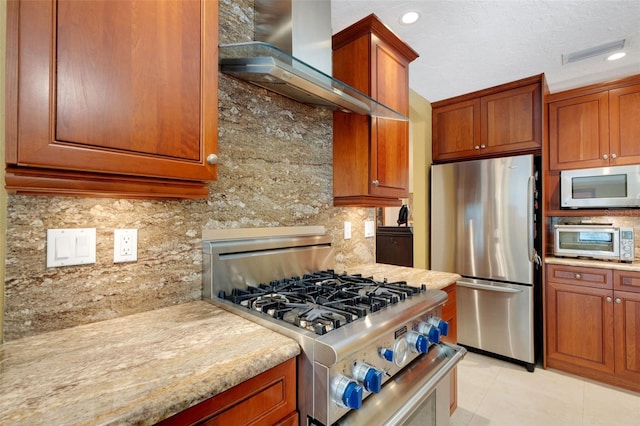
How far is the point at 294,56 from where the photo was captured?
140 centimetres

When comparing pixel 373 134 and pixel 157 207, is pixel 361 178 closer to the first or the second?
pixel 373 134

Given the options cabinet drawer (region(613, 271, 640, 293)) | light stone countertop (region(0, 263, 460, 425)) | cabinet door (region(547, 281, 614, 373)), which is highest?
light stone countertop (region(0, 263, 460, 425))

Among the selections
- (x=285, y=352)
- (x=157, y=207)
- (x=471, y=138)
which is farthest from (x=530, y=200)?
(x=157, y=207)

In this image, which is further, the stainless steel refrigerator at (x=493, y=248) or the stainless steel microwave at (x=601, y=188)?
the stainless steel refrigerator at (x=493, y=248)

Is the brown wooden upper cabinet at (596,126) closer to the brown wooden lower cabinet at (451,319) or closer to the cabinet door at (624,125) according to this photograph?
the cabinet door at (624,125)

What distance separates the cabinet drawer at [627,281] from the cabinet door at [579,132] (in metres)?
0.94

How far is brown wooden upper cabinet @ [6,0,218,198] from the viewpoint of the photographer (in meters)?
0.68

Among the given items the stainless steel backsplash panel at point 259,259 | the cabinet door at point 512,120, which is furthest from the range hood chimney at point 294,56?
the cabinet door at point 512,120

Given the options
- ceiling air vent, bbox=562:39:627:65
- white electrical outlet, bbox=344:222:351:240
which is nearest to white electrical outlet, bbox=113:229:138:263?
white electrical outlet, bbox=344:222:351:240

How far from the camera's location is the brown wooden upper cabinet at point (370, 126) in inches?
69.0

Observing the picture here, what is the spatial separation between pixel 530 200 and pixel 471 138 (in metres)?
0.86

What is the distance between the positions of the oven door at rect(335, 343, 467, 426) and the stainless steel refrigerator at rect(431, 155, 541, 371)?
5.23 feet

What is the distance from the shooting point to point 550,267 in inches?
102

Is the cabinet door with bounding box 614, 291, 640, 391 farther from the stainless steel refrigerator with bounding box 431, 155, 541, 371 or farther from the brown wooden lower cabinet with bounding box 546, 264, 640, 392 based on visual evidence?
the stainless steel refrigerator with bounding box 431, 155, 541, 371
